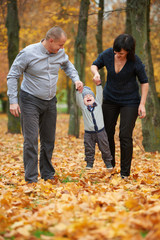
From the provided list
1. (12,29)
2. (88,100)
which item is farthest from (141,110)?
(12,29)

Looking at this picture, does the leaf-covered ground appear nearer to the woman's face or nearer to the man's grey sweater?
the man's grey sweater

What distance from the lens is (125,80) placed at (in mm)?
4801

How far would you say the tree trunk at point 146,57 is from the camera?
319 inches

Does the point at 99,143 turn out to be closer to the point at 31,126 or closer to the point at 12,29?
the point at 31,126

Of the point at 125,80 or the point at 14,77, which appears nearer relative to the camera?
the point at 14,77

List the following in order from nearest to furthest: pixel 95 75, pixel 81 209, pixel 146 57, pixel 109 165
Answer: pixel 81 209 → pixel 95 75 → pixel 109 165 → pixel 146 57

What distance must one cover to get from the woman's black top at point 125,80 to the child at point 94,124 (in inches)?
13.2

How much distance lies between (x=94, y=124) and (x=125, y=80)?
3.07 feet

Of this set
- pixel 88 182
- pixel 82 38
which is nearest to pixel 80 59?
pixel 82 38

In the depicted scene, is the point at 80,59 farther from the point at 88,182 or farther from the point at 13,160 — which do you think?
the point at 88,182

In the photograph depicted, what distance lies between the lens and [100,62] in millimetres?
5082

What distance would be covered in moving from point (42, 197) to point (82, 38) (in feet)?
28.2

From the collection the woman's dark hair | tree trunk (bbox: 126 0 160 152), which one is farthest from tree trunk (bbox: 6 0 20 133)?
the woman's dark hair

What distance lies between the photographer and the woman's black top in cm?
475
